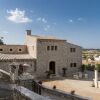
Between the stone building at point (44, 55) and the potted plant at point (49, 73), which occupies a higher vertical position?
the stone building at point (44, 55)

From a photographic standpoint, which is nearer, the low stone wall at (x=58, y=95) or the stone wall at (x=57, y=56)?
the low stone wall at (x=58, y=95)

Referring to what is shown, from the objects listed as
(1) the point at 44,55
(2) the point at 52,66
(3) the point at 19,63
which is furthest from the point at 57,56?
(3) the point at 19,63

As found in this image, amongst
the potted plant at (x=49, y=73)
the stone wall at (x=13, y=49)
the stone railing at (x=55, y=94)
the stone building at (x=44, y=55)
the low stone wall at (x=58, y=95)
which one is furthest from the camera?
the stone wall at (x=13, y=49)

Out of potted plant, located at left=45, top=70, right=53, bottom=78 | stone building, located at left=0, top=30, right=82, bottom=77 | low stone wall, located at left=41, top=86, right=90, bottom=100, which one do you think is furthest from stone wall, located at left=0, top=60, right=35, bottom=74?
low stone wall, located at left=41, top=86, right=90, bottom=100

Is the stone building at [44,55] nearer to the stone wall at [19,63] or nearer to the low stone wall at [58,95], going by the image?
the stone wall at [19,63]

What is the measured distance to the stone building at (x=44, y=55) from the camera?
32.1 meters

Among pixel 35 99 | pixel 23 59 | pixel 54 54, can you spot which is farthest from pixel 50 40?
pixel 35 99

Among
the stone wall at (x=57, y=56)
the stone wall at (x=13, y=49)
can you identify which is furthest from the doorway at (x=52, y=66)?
the stone wall at (x=13, y=49)

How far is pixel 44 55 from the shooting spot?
32.9 metres

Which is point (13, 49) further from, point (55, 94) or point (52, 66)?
point (55, 94)

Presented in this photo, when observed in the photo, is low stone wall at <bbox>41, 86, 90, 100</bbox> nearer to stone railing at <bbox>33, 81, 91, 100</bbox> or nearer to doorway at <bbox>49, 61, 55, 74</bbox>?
stone railing at <bbox>33, 81, 91, 100</bbox>

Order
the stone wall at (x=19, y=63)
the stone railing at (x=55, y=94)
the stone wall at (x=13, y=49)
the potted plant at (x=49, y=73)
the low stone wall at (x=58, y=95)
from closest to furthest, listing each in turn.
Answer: the stone railing at (x=55, y=94) < the low stone wall at (x=58, y=95) < the stone wall at (x=19, y=63) < the potted plant at (x=49, y=73) < the stone wall at (x=13, y=49)

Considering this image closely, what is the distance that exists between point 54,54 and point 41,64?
2568mm

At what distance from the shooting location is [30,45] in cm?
3484
